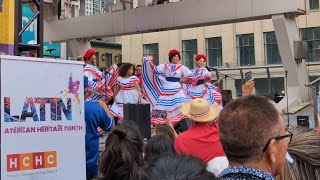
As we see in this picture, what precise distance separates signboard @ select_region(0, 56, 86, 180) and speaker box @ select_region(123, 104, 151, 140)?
8.36 ft

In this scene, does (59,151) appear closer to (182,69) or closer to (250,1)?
(182,69)

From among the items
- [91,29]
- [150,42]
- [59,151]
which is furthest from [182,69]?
[150,42]

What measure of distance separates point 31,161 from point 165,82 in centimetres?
543

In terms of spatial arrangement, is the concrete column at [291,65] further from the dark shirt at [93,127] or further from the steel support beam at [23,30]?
the dark shirt at [93,127]

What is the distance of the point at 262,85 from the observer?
33.4m

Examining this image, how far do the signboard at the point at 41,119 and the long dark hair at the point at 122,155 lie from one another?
3.11 ft

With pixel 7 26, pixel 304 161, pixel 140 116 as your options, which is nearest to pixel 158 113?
pixel 140 116

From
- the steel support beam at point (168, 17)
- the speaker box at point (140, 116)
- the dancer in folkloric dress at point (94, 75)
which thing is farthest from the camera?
the steel support beam at point (168, 17)

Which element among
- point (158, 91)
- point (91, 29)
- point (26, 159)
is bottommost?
point (26, 159)

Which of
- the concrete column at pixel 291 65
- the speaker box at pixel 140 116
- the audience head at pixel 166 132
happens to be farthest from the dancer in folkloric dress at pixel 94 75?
the concrete column at pixel 291 65

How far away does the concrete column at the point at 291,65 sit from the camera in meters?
13.3

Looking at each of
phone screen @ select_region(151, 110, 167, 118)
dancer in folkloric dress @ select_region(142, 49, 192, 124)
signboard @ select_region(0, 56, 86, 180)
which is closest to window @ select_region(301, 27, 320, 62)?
dancer in folkloric dress @ select_region(142, 49, 192, 124)

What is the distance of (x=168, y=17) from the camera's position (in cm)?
1487

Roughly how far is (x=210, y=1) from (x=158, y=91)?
223 inches
